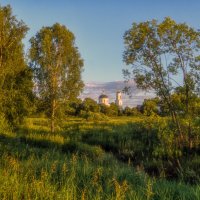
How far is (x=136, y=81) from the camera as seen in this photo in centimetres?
1830

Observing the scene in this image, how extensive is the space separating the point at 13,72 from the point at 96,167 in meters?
14.0

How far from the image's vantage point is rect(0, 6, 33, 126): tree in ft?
73.8

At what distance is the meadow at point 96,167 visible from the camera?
6.23 m

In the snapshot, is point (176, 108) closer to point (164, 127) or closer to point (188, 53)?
point (164, 127)

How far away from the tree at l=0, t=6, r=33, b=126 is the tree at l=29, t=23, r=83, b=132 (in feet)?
16.6

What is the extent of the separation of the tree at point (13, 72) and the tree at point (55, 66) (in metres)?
5.06

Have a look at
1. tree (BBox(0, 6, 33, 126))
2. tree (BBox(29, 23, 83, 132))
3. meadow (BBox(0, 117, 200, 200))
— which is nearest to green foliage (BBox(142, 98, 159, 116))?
meadow (BBox(0, 117, 200, 200))

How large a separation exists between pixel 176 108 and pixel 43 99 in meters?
15.1

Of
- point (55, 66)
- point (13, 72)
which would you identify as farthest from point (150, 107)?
point (55, 66)

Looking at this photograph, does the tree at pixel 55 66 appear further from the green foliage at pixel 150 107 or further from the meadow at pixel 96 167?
the green foliage at pixel 150 107

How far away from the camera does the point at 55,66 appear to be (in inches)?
1200

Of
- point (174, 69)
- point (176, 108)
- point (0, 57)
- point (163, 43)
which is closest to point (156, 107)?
point (176, 108)

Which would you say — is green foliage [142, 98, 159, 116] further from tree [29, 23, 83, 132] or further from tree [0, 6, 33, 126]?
tree [29, 23, 83, 132]

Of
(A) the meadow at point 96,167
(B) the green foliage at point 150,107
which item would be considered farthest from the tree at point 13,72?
(B) the green foliage at point 150,107
